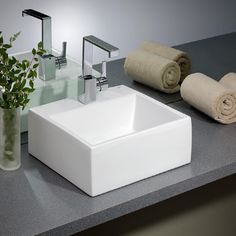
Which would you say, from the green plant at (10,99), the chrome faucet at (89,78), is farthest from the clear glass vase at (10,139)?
the chrome faucet at (89,78)

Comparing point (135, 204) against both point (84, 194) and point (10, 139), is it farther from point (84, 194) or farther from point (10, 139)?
point (10, 139)

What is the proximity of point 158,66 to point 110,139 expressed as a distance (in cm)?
42

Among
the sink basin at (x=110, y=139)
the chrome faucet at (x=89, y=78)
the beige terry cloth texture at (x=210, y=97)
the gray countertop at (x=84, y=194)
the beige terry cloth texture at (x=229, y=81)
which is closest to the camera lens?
the gray countertop at (x=84, y=194)

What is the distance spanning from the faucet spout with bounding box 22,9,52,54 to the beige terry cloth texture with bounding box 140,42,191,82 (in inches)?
16.0

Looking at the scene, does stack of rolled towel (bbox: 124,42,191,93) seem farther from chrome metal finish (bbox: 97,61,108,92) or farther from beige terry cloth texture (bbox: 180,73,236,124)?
chrome metal finish (bbox: 97,61,108,92)

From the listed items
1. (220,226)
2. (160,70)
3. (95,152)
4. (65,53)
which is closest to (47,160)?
(95,152)

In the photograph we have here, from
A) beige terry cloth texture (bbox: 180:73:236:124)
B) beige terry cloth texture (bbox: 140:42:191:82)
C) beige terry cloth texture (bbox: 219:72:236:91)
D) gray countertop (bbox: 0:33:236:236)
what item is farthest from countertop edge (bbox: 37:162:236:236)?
beige terry cloth texture (bbox: 140:42:191:82)

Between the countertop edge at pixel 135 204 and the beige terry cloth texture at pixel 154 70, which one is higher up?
the beige terry cloth texture at pixel 154 70

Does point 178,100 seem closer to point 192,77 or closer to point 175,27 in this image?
point 192,77

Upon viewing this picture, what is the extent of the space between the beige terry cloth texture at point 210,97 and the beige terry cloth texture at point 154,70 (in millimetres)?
66

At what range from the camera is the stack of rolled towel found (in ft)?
6.95

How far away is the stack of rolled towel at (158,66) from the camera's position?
6.95 ft

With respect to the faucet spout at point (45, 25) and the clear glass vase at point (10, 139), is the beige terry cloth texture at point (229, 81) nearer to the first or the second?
the faucet spout at point (45, 25)

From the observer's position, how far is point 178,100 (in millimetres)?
2184
